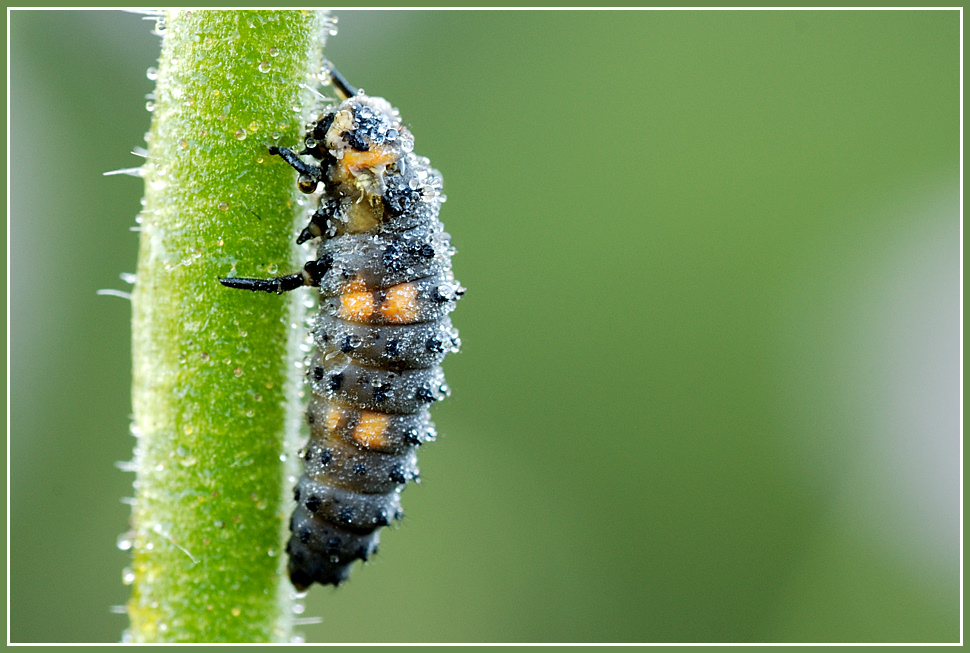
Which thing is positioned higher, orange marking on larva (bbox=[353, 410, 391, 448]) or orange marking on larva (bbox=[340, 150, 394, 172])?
orange marking on larva (bbox=[340, 150, 394, 172])

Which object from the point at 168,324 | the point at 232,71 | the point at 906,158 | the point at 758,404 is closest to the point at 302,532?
the point at 168,324

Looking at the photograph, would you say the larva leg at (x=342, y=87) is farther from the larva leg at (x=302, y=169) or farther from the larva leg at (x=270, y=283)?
the larva leg at (x=270, y=283)

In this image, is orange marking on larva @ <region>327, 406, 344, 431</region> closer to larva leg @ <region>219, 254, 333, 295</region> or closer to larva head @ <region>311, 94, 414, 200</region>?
larva leg @ <region>219, 254, 333, 295</region>

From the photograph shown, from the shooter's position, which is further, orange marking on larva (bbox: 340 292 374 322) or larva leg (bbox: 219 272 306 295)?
orange marking on larva (bbox: 340 292 374 322)

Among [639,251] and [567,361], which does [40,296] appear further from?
[639,251]

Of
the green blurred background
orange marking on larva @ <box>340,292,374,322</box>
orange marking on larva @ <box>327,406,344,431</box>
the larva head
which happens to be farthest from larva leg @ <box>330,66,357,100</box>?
the green blurred background

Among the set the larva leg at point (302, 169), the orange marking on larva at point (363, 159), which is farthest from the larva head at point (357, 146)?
the larva leg at point (302, 169)
